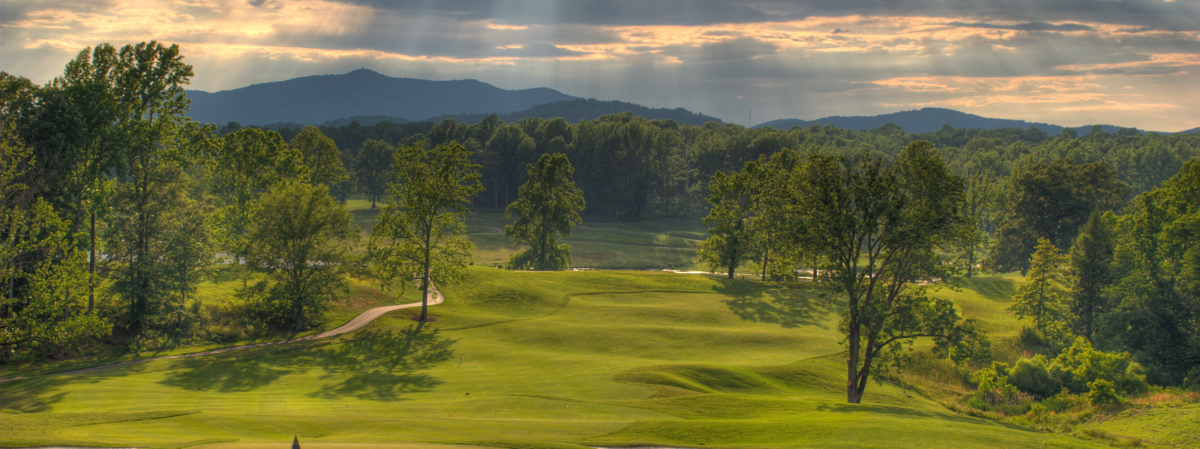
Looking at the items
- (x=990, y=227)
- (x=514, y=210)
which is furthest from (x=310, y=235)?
(x=990, y=227)

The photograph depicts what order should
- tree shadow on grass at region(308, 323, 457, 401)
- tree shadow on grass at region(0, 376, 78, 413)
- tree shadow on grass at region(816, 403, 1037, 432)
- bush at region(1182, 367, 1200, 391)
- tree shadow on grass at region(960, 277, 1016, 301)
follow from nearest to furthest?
tree shadow on grass at region(0, 376, 78, 413) → tree shadow on grass at region(816, 403, 1037, 432) → tree shadow on grass at region(308, 323, 457, 401) → bush at region(1182, 367, 1200, 391) → tree shadow on grass at region(960, 277, 1016, 301)

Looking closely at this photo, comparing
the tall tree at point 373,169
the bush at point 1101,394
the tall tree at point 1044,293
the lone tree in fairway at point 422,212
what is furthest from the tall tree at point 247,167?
the tall tree at point 373,169

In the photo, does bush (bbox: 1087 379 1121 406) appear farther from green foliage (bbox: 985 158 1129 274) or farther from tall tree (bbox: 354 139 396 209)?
tall tree (bbox: 354 139 396 209)

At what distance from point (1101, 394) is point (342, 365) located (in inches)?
1439

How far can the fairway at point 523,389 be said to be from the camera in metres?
18.8

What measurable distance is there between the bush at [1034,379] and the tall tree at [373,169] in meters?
109

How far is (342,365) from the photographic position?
109ft

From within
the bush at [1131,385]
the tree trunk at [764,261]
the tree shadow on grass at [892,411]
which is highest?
the tree trunk at [764,261]

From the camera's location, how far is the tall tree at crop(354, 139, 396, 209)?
122 metres

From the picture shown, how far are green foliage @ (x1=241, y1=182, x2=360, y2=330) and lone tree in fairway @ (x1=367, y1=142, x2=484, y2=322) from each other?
2.92 metres

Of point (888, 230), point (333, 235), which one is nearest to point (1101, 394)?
point (888, 230)

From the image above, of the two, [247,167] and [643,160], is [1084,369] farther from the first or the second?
[643,160]

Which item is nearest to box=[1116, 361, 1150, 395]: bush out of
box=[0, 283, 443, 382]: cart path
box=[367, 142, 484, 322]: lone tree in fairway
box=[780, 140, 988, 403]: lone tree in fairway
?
box=[780, 140, 988, 403]: lone tree in fairway

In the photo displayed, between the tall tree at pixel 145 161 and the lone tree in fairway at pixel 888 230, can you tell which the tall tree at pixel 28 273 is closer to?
the tall tree at pixel 145 161
